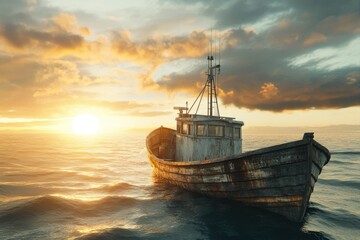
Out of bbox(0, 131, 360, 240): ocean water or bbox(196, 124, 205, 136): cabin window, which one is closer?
bbox(0, 131, 360, 240): ocean water

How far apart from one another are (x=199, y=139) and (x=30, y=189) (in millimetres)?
13380

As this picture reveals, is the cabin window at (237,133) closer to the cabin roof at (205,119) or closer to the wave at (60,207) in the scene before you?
the cabin roof at (205,119)

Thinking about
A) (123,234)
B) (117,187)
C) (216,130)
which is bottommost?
(117,187)

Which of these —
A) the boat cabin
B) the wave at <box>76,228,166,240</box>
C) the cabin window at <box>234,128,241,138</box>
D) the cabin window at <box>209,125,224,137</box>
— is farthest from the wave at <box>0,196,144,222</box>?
the cabin window at <box>234,128,241,138</box>

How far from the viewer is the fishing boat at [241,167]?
9.70 m

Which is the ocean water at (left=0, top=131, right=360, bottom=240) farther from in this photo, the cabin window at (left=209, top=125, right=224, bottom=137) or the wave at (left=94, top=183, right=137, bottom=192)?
the cabin window at (left=209, top=125, right=224, bottom=137)

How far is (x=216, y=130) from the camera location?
15391 millimetres

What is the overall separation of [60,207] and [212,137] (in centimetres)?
932

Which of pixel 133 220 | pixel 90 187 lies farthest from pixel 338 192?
pixel 90 187

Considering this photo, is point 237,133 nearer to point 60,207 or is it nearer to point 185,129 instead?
point 185,129

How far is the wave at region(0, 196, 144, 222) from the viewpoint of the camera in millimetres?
12484


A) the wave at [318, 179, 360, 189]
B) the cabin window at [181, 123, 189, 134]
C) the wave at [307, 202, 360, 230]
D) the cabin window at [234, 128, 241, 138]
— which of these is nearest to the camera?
the wave at [307, 202, 360, 230]

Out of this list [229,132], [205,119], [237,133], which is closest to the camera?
[205,119]

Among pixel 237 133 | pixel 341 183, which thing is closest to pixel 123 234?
pixel 237 133
